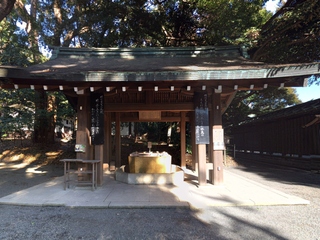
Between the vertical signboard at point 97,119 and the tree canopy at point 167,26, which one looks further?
the tree canopy at point 167,26

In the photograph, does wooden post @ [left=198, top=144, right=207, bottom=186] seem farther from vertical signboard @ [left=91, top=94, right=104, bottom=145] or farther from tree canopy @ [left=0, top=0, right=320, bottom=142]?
tree canopy @ [left=0, top=0, right=320, bottom=142]

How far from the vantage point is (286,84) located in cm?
576

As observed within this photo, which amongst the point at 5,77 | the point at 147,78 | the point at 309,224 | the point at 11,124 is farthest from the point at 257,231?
the point at 11,124

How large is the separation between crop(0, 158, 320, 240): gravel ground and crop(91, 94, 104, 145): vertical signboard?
2.20 m

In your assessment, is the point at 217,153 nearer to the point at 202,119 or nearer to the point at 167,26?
the point at 202,119

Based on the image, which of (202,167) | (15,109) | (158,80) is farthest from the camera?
(15,109)

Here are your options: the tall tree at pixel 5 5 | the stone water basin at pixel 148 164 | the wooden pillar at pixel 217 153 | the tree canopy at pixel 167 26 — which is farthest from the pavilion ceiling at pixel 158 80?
the tree canopy at pixel 167 26

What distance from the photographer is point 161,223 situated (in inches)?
151

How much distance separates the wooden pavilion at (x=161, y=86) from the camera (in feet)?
17.4

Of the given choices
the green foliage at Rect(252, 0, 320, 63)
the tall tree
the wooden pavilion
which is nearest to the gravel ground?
the wooden pavilion

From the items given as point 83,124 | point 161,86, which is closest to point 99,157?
point 83,124

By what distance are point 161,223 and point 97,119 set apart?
3.69 metres

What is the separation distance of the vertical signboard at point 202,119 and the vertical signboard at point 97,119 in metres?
2.82

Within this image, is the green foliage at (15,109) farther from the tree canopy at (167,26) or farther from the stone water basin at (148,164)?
the stone water basin at (148,164)
